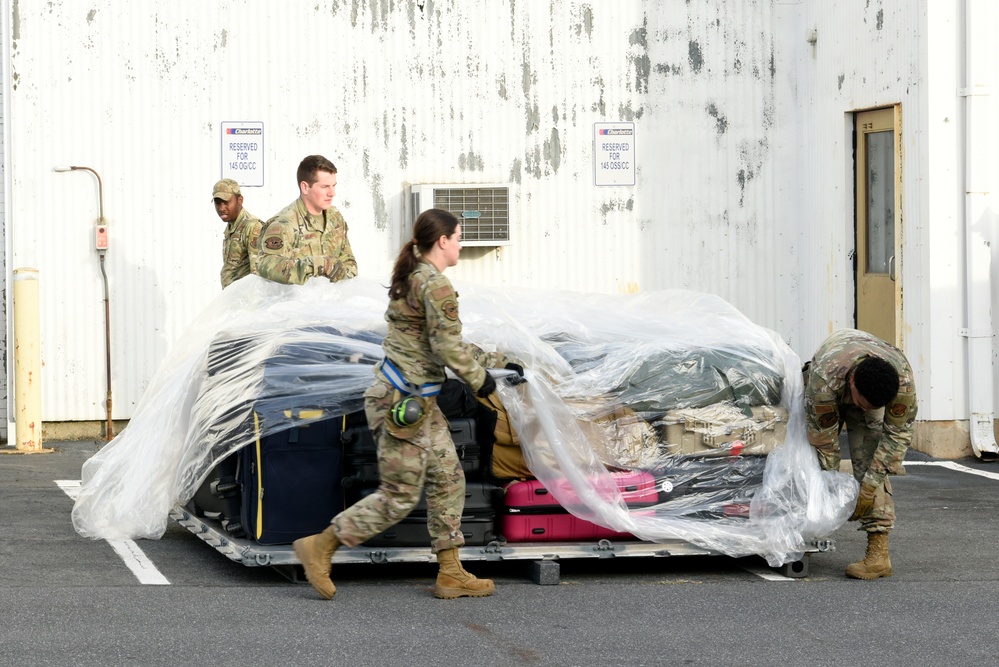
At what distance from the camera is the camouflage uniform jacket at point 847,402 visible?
23.3 feet

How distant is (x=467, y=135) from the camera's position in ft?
40.4

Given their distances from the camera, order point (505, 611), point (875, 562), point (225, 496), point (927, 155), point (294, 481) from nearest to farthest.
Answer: point (505, 611)
point (294, 481)
point (875, 562)
point (225, 496)
point (927, 155)

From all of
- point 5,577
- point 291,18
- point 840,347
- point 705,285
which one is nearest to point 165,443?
point 5,577

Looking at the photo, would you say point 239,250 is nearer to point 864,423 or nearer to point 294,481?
point 294,481

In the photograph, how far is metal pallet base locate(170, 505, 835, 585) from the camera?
274 inches

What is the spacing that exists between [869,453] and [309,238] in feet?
10.6

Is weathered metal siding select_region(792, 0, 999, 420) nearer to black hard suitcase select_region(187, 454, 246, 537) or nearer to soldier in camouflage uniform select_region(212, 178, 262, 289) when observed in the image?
soldier in camouflage uniform select_region(212, 178, 262, 289)

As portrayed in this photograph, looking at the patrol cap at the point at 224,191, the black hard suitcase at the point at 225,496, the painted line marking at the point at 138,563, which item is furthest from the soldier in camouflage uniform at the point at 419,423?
the patrol cap at the point at 224,191

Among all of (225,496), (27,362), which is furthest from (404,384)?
(27,362)

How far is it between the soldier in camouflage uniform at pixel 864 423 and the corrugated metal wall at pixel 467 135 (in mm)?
4204

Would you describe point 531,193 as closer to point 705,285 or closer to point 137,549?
point 705,285

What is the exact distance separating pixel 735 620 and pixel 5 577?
343 centimetres

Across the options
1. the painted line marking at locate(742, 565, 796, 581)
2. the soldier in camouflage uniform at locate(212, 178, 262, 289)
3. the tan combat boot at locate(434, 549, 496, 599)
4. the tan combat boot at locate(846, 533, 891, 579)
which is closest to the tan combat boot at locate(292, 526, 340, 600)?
the tan combat boot at locate(434, 549, 496, 599)

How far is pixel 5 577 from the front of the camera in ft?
23.2
